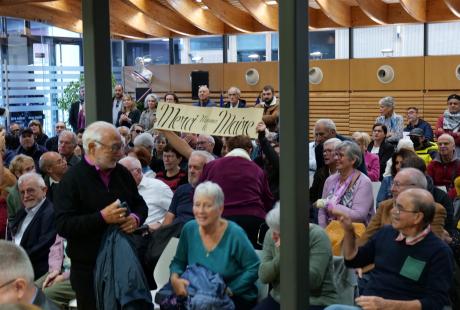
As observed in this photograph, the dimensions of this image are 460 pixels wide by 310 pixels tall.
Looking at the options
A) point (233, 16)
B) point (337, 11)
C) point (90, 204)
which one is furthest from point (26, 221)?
point (233, 16)

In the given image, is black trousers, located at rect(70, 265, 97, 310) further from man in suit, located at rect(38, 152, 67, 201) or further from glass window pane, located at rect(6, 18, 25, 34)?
glass window pane, located at rect(6, 18, 25, 34)

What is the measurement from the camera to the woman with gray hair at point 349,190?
5.27 metres

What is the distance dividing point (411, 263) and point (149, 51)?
1356 cm

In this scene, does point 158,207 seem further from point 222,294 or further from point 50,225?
point 222,294

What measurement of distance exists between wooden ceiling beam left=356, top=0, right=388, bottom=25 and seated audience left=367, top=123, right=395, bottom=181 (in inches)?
159

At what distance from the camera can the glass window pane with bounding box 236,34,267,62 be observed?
15422 mm

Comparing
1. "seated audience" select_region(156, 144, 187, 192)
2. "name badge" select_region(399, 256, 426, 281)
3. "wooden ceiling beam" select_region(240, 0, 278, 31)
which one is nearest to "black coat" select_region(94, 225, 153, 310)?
"name badge" select_region(399, 256, 426, 281)

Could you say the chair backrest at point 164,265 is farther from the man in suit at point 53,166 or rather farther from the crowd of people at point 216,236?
the man in suit at point 53,166

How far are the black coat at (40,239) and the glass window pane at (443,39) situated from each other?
10.1m

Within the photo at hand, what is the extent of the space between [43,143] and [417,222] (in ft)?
25.9

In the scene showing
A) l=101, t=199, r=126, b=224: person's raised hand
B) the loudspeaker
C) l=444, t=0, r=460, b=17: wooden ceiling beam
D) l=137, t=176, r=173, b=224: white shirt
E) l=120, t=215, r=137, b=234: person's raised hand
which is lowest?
l=137, t=176, r=173, b=224: white shirt

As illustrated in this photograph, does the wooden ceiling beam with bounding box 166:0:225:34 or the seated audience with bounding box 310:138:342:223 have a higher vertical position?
the wooden ceiling beam with bounding box 166:0:225:34

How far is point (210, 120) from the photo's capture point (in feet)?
18.4

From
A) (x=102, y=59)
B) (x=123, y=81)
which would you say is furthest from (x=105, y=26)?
(x=123, y=81)
